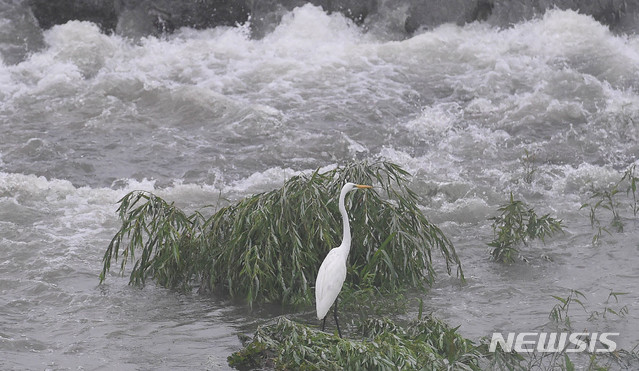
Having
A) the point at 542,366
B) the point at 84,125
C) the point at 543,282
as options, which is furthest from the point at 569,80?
the point at 542,366

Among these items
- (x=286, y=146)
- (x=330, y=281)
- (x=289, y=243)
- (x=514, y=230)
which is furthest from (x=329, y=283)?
(x=286, y=146)

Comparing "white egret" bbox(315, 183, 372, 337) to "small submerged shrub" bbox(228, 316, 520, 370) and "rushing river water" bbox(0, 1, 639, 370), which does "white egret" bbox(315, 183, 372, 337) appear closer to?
"small submerged shrub" bbox(228, 316, 520, 370)

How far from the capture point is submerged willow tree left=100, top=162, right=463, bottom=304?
278 inches

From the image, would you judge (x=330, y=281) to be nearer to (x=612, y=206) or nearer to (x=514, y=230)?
(x=514, y=230)

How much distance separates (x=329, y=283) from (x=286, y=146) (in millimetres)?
5005

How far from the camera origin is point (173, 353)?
6.34 m

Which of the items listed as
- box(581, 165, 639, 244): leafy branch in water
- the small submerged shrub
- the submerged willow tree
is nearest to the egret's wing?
the small submerged shrub

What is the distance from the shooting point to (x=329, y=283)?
611cm

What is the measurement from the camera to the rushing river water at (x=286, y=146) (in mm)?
7047

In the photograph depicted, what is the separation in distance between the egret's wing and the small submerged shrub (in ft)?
0.69

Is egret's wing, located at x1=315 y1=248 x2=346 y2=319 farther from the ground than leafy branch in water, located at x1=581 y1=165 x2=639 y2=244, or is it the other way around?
leafy branch in water, located at x1=581 y1=165 x2=639 y2=244

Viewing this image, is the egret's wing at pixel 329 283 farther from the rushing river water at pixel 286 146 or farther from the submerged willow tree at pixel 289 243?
the rushing river water at pixel 286 146

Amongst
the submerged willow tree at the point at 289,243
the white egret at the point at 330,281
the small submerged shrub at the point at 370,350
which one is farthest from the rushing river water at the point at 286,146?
the white egret at the point at 330,281

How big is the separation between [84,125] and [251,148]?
2160 mm
